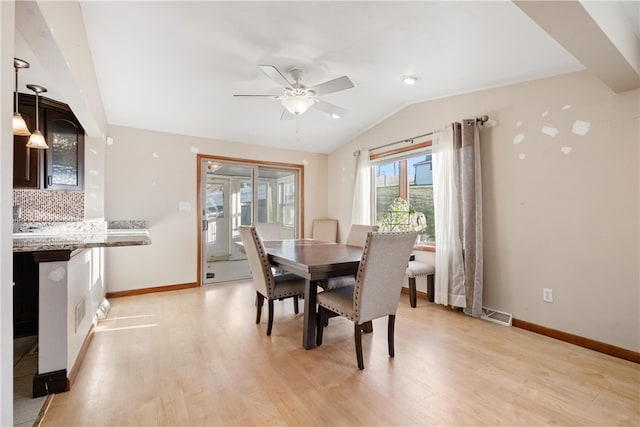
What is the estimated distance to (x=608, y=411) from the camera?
1.72 m

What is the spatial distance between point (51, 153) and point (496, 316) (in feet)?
15.7

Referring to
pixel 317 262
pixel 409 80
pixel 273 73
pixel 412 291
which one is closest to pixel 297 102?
pixel 273 73

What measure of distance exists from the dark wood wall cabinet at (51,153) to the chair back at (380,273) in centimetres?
315

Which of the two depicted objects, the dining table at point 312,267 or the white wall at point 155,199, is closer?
the dining table at point 312,267

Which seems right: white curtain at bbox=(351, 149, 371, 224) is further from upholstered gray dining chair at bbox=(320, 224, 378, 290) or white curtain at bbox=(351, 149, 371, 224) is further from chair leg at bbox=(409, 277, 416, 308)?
chair leg at bbox=(409, 277, 416, 308)

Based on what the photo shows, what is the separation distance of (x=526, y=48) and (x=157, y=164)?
4.29 meters

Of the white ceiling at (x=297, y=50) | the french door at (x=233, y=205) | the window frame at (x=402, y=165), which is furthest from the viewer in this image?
the french door at (x=233, y=205)

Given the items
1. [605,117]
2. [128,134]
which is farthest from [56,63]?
[605,117]

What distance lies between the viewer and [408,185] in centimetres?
426

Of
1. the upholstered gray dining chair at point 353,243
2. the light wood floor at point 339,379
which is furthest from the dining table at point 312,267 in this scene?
the upholstered gray dining chair at point 353,243

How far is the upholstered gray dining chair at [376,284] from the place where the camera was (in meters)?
2.09

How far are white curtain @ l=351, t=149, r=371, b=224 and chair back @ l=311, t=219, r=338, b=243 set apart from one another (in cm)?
60

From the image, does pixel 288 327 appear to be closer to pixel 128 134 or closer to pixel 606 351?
pixel 606 351

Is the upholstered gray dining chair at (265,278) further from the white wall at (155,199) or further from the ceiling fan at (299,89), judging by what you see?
the white wall at (155,199)
